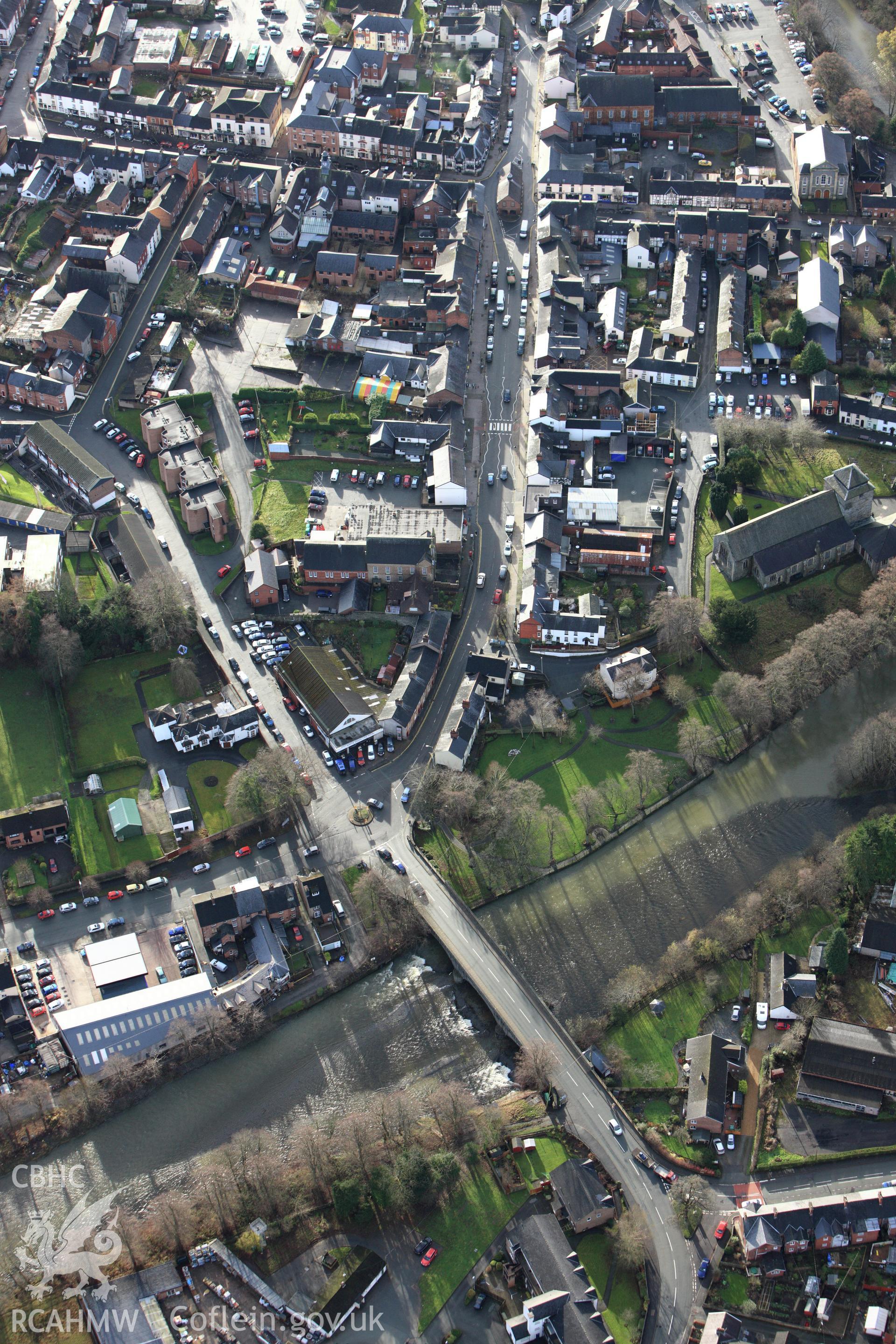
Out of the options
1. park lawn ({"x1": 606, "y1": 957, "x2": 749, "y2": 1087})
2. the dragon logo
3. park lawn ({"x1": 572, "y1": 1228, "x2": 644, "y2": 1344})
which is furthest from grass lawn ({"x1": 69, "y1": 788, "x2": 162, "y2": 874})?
park lawn ({"x1": 572, "y1": 1228, "x2": 644, "y2": 1344})

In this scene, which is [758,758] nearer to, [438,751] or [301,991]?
[438,751]

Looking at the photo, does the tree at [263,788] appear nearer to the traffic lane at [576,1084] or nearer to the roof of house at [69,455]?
the traffic lane at [576,1084]

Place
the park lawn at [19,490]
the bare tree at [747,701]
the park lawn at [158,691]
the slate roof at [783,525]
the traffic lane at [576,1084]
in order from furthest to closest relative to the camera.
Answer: the park lawn at [19,490] → the slate roof at [783,525] → the park lawn at [158,691] → the bare tree at [747,701] → the traffic lane at [576,1084]

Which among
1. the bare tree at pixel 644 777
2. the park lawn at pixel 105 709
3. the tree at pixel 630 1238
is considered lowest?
the tree at pixel 630 1238

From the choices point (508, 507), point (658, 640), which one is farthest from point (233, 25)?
point (658, 640)

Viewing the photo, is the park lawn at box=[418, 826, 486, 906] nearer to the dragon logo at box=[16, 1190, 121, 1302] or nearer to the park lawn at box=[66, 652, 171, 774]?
the park lawn at box=[66, 652, 171, 774]

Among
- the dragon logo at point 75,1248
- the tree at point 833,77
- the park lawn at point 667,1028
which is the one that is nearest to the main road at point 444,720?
the park lawn at point 667,1028
